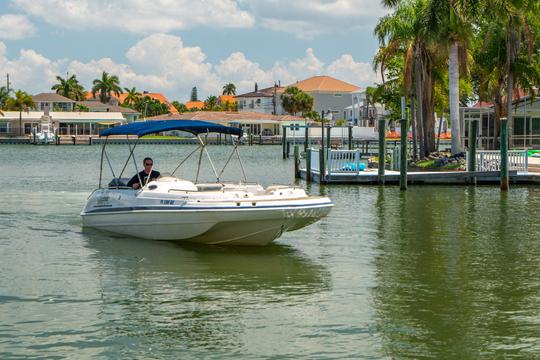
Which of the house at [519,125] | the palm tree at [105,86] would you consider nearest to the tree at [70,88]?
the palm tree at [105,86]

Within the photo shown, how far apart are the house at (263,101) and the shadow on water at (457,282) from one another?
506 feet

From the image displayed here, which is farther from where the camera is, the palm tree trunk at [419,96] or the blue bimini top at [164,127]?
the palm tree trunk at [419,96]

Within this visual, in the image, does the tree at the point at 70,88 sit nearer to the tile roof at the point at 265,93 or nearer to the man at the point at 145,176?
the tile roof at the point at 265,93

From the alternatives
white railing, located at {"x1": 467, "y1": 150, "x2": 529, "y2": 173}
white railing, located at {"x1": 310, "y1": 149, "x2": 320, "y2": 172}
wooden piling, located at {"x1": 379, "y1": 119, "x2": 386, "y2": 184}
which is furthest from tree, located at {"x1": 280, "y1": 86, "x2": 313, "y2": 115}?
wooden piling, located at {"x1": 379, "y1": 119, "x2": 386, "y2": 184}

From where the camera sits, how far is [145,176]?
22.6 m

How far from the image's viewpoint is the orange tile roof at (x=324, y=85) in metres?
180

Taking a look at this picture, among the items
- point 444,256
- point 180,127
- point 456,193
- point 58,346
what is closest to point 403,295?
point 444,256

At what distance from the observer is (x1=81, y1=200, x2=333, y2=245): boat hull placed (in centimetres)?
1989

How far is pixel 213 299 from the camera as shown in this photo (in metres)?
16.0

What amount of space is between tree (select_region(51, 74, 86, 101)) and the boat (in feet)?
534

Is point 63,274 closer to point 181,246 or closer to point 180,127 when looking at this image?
point 181,246

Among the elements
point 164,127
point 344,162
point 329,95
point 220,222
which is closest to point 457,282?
point 220,222

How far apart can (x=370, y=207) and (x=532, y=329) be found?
18.0 m

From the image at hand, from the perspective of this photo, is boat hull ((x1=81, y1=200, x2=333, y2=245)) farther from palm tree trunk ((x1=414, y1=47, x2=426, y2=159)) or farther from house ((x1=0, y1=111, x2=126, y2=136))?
house ((x1=0, y1=111, x2=126, y2=136))
